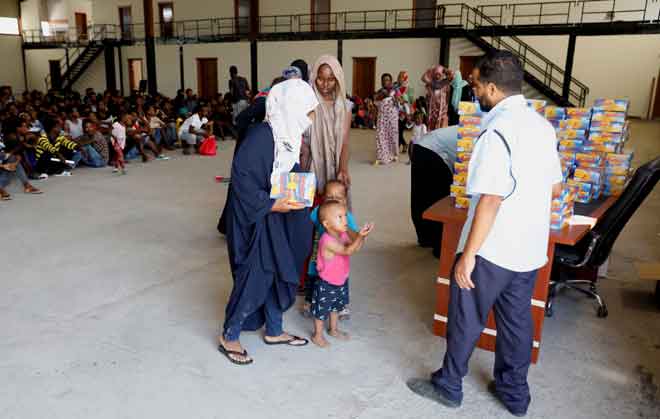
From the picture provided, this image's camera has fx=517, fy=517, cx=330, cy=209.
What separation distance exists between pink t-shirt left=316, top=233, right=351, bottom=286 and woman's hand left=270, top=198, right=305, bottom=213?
36 centimetres

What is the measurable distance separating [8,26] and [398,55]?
17.6m

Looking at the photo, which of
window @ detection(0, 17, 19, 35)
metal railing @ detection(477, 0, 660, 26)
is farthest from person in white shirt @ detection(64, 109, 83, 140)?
→ window @ detection(0, 17, 19, 35)

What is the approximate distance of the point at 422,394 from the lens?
7.60ft

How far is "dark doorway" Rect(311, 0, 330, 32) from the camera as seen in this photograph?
56.7 ft

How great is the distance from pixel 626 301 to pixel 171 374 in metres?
2.85

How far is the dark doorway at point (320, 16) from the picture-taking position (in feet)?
56.7

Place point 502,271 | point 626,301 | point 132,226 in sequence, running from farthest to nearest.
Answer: point 132,226 → point 626,301 → point 502,271

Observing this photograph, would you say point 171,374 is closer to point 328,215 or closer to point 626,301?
point 328,215

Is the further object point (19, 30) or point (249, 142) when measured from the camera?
point (19, 30)

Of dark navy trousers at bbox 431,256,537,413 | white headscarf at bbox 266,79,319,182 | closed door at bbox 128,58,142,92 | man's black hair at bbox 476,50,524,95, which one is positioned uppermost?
closed door at bbox 128,58,142,92

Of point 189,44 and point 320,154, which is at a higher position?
point 189,44

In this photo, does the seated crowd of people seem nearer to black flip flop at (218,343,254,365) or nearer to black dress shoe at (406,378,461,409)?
black flip flop at (218,343,254,365)

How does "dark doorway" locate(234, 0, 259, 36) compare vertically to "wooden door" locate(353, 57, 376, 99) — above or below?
above

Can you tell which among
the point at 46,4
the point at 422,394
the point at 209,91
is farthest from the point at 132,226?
the point at 46,4
